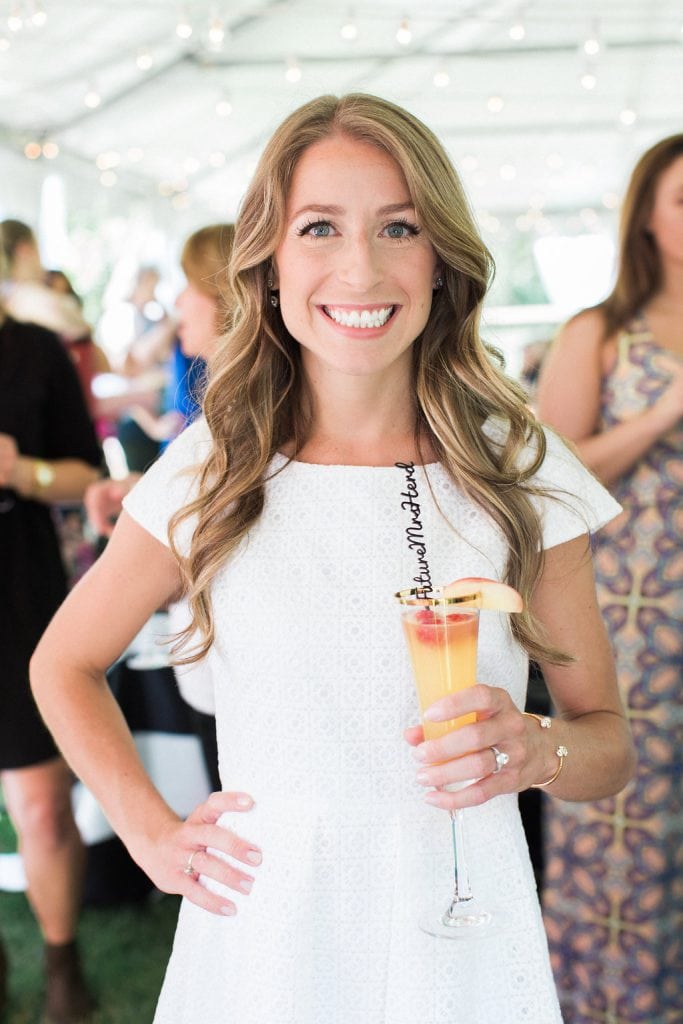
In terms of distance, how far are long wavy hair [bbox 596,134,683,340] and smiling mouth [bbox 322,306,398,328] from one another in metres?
1.20

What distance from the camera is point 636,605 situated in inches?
93.0

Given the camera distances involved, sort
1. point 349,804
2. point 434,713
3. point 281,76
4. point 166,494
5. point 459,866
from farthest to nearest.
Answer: point 281,76 < point 166,494 < point 349,804 < point 459,866 < point 434,713

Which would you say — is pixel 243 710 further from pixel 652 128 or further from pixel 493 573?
pixel 652 128

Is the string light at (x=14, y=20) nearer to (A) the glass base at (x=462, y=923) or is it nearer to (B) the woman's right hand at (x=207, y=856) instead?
(B) the woman's right hand at (x=207, y=856)

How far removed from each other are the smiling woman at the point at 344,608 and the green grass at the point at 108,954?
1720mm

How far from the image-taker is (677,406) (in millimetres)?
2311

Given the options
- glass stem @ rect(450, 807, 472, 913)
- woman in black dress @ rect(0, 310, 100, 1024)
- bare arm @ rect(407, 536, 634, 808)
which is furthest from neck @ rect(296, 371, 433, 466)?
woman in black dress @ rect(0, 310, 100, 1024)

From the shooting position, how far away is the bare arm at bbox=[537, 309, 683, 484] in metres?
2.32

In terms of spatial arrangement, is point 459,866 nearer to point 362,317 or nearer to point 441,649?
point 441,649

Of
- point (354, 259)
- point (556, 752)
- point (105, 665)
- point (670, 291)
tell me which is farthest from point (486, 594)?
point (670, 291)

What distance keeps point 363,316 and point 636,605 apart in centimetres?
124

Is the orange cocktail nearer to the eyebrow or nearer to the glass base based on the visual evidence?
the glass base

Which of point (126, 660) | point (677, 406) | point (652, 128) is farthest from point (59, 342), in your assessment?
point (652, 128)

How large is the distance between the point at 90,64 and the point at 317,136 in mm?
6599
